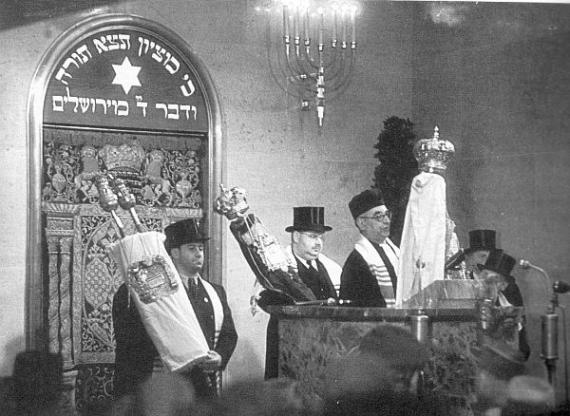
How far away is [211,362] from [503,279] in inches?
52.1

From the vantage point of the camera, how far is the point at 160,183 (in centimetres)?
445

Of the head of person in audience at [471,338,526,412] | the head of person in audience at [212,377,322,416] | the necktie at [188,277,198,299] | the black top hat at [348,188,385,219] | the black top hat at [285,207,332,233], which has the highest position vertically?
the black top hat at [348,188,385,219]

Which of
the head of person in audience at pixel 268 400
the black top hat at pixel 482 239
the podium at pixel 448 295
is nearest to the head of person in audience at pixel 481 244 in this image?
the black top hat at pixel 482 239

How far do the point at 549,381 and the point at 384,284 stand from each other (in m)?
A: 0.79

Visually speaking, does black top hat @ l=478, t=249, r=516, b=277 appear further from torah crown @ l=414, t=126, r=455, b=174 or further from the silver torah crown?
the silver torah crown

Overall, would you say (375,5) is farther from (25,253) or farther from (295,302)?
(25,253)

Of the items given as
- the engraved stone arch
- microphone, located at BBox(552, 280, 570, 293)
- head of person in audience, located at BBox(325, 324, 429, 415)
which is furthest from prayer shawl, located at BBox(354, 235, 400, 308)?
microphone, located at BBox(552, 280, 570, 293)

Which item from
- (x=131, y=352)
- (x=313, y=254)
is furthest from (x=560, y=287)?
(x=131, y=352)

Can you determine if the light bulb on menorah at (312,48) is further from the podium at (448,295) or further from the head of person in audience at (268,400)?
the head of person in audience at (268,400)

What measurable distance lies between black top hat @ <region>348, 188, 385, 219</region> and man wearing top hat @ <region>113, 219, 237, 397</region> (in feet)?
2.13

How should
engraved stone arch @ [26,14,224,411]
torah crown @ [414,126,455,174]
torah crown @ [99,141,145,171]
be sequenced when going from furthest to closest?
torah crown @ [414,126,455,174] → torah crown @ [99,141,145,171] → engraved stone arch @ [26,14,224,411]

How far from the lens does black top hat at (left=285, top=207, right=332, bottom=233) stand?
4551mm

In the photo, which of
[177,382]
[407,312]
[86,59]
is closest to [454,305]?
[407,312]

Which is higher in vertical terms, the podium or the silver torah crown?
the silver torah crown
